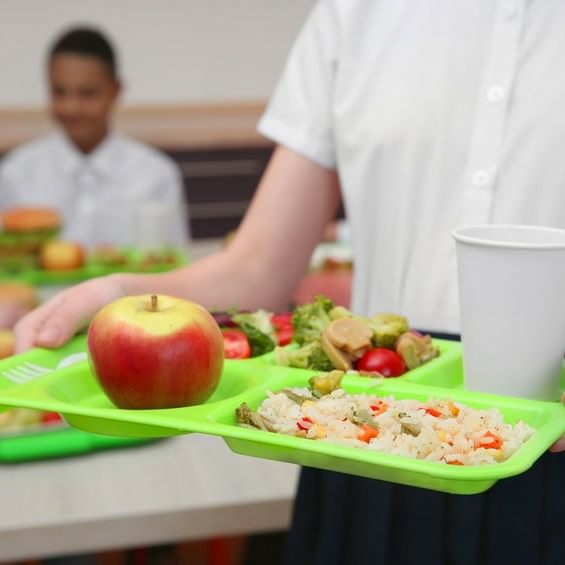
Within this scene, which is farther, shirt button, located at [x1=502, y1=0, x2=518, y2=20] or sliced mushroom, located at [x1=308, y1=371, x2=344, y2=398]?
shirt button, located at [x1=502, y1=0, x2=518, y2=20]

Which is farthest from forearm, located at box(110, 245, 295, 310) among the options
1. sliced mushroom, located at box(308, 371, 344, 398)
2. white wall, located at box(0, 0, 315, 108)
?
white wall, located at box(0, 0, 315, 108)

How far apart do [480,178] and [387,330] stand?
0.33m

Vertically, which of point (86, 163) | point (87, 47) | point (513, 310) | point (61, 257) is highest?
point (87, 47)

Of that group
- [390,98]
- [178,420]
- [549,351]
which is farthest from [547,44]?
[178,420]

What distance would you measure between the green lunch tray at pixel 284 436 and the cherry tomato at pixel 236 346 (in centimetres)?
4

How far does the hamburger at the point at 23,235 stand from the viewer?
327cm

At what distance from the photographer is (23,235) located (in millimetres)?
3373

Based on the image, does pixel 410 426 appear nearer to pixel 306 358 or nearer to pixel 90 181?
pixel 306 358

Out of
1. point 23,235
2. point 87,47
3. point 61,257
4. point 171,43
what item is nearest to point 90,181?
point 87,47

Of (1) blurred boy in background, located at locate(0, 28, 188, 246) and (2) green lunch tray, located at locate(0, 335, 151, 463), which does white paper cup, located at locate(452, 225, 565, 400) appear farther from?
(1) blurred boy in background, located at locate(0, 28, 188, 246)

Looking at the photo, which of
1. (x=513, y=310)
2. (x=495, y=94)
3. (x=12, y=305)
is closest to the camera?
(x=513, y=310)

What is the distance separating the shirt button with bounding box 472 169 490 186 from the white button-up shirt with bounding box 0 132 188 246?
11.9ft

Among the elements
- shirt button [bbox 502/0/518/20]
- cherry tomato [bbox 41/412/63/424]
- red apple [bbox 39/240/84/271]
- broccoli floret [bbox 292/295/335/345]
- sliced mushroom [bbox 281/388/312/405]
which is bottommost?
cherry tomato [bbox 41/412/63/424]

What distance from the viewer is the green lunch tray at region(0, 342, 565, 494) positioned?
0.81 m
